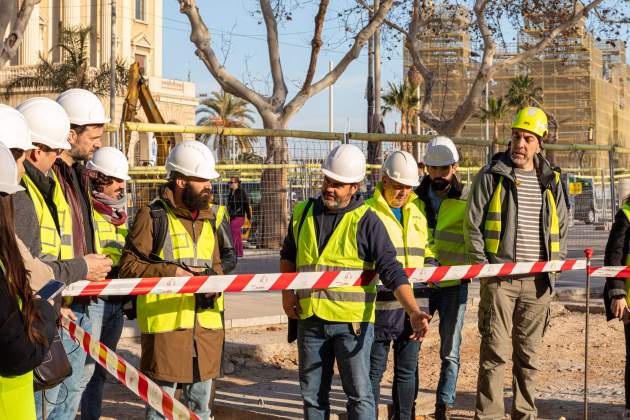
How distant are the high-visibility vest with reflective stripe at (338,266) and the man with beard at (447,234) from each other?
179 centimetres

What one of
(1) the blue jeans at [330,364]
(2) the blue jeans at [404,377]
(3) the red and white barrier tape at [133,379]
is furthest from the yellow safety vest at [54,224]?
(2) the blue jeans at [404,377]

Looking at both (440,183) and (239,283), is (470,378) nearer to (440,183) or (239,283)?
(440,183)

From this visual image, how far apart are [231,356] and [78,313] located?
433 centimetres

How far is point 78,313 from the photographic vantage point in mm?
6039

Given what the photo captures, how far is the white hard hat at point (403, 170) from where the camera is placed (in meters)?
6.92

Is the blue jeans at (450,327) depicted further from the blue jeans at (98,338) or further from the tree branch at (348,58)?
the tree branch at (348,58)

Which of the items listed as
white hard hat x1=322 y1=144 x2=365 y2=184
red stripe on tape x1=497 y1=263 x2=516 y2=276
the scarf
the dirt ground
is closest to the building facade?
the dirt ground

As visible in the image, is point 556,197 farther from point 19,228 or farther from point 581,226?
point 581,226

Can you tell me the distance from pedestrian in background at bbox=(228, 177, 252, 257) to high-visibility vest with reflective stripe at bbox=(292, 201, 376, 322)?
8174 mm

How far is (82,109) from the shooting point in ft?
20.0

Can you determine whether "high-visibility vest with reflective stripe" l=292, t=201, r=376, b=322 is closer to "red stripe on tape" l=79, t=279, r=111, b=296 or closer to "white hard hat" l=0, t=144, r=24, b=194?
"red stripe on tape" l=79, t=279, r=111, b=296

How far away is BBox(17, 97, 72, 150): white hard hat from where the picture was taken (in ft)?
17.3

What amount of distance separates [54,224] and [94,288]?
0.67 metres

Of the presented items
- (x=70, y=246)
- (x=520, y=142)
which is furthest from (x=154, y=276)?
(x=520, y=142)
